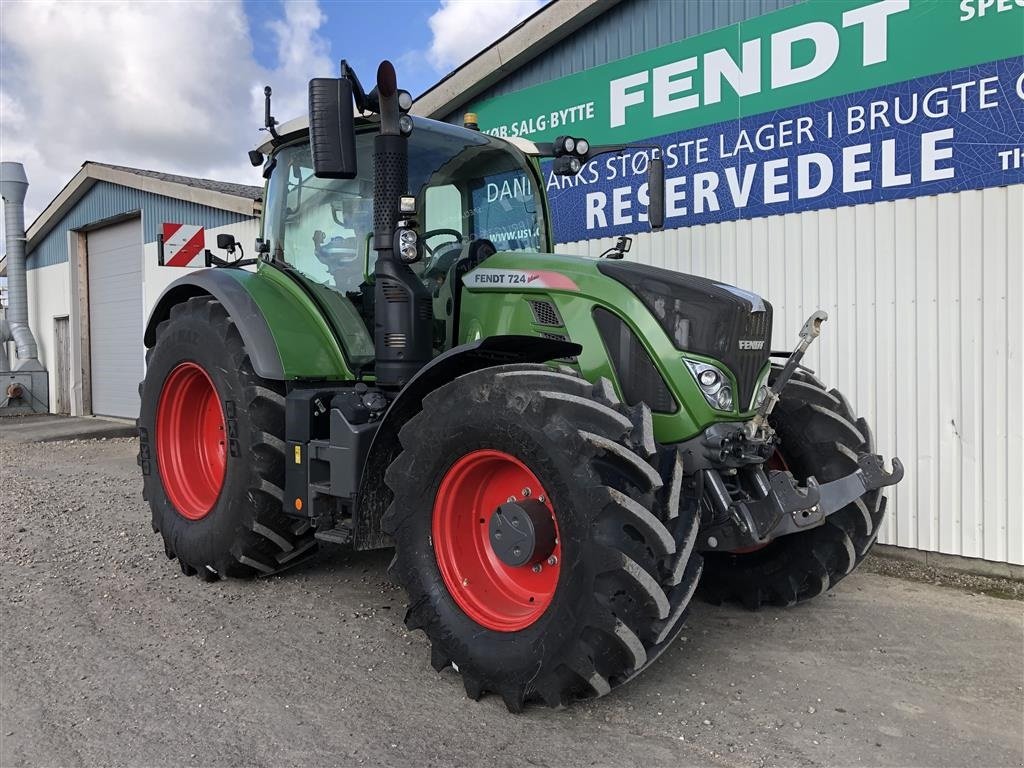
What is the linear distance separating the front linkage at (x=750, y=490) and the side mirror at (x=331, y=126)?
1.74 metres

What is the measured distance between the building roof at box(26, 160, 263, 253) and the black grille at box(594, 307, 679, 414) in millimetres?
7220

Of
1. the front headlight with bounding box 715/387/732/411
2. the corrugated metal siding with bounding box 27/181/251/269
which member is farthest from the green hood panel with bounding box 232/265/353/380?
the corrugated metal siding with bounding box 27/181/251/269

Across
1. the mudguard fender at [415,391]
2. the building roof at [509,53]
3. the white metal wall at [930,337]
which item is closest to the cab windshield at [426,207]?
the mudguard fender at [415,391]

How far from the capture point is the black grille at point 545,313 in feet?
11.6

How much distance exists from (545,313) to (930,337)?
279cm

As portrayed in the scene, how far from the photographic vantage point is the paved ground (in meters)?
2.79

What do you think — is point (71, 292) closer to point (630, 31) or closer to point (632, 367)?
point (630, 31)

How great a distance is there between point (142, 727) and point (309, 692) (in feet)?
1.96

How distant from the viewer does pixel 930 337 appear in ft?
16.4

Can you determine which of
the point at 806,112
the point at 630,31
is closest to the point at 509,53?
the point at 630,31

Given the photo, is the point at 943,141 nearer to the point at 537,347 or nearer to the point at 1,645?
the point at 537,347

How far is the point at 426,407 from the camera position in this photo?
3281 millimetres

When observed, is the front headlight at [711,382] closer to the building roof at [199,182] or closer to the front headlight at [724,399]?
the front headlight at [724,399]

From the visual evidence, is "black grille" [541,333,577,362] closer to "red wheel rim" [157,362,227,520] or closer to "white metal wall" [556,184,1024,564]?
"red wheel rim" [157,362,227,520]
